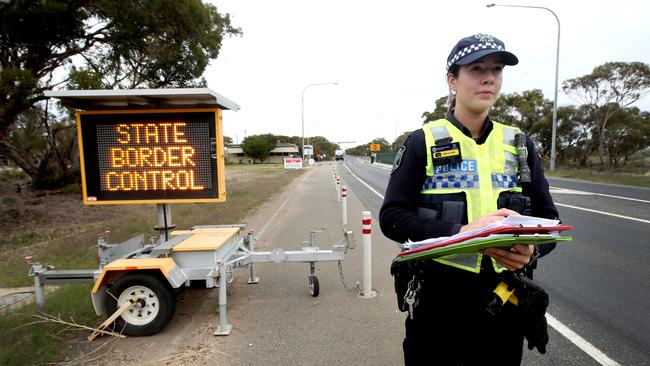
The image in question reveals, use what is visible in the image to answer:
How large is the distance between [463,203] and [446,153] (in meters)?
0.24

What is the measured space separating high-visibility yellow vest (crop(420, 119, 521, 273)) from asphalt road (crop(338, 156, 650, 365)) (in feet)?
7.27

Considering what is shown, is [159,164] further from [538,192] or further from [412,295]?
[538,192]

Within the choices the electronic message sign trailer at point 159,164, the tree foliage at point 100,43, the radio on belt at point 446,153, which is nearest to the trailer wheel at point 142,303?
the electronic message sign trailer at point 159,164

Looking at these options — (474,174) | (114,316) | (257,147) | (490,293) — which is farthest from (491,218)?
(257,147)

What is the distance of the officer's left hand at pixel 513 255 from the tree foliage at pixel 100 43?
35.5 ft

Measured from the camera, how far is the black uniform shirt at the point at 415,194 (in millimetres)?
1652

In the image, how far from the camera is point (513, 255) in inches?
59.4

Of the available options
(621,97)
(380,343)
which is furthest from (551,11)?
(380,343)

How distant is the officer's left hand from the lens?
58.7 inches

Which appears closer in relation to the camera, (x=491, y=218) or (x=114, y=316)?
(x=491, y=218)

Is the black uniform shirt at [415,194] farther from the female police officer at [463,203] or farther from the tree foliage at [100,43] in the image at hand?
the tree foliage at [100,43]

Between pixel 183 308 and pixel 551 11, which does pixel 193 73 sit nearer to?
pixel 183 308

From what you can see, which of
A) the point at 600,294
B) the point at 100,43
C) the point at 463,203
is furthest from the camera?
the point at 100,43

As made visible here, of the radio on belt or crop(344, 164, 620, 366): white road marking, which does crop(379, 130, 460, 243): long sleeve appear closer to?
the radio on belt
